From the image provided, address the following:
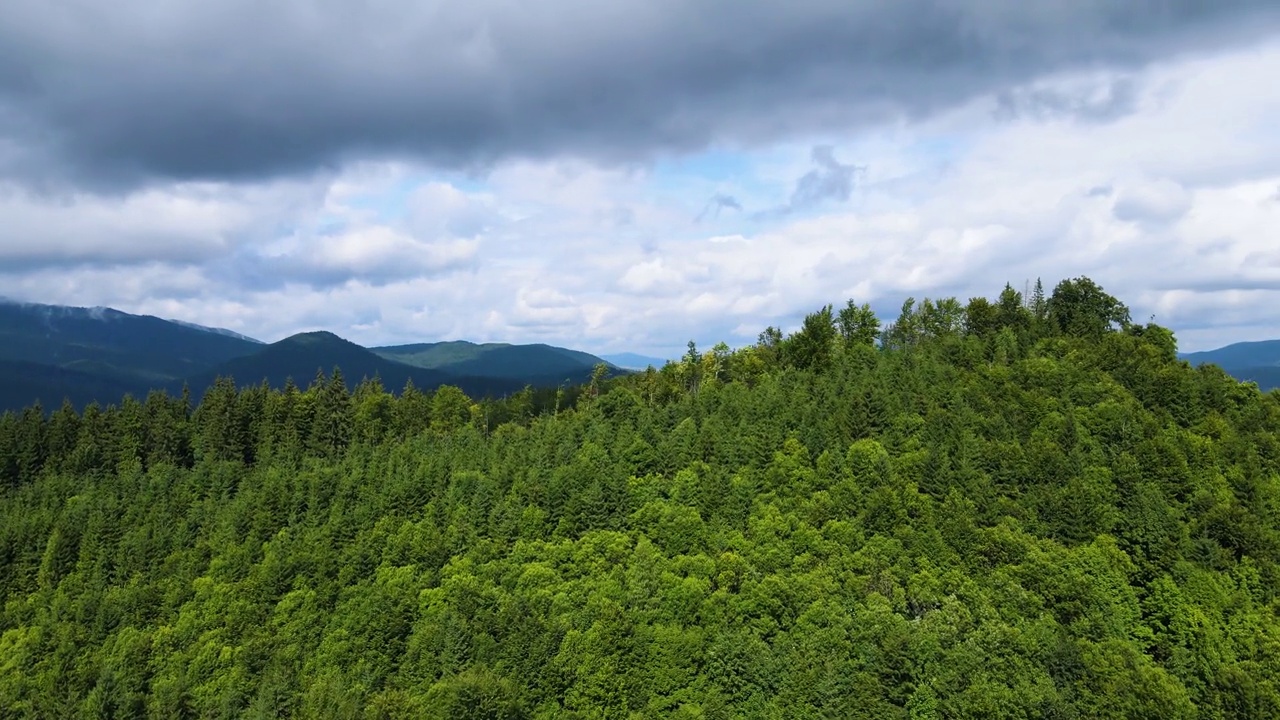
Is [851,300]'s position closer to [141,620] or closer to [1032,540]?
[1032,540]

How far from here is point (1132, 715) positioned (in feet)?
218

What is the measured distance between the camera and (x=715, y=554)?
10112 cm

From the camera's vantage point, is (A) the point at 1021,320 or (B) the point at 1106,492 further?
(A) the point at 1021,320

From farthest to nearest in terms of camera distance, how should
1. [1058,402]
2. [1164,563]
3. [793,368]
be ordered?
[793,368] → [1058,402] → [1164,563]

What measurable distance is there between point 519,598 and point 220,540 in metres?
61.0

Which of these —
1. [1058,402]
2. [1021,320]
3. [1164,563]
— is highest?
[1021,320]

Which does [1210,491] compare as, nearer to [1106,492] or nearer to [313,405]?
[1106,492]

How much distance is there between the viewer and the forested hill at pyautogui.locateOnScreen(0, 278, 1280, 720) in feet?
253

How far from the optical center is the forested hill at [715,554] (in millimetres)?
77250

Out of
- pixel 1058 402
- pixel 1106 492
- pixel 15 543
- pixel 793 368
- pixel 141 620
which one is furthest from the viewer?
pixel 793 368

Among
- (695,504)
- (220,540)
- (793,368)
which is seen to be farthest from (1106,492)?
(220,540)

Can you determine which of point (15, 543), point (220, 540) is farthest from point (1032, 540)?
point (15, 543)

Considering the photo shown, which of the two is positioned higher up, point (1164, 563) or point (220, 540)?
point (1164, 563)

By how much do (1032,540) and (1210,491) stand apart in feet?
93.2
